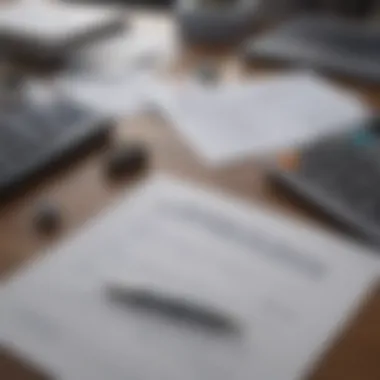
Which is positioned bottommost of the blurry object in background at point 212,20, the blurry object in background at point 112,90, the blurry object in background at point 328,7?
the blurry object in background at point 112,90

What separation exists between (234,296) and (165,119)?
15.4 inches

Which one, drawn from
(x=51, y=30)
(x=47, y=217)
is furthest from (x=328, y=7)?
(x=47, y=217)

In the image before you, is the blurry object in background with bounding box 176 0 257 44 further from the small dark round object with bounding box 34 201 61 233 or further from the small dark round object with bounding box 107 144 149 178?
the small dark round object with bounding box 34 201 61 233

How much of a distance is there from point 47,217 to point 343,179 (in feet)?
1.06

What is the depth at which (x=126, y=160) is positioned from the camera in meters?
0.85

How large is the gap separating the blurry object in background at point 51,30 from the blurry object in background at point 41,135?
0.21m

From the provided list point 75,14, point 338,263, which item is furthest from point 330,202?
point 75,14

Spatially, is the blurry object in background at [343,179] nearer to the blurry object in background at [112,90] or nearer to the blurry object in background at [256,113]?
the blurry object in background at [256,113]

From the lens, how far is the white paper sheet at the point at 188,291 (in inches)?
22.6

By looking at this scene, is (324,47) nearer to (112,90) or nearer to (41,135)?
(112,90)

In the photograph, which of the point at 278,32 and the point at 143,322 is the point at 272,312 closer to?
the point at 143,322

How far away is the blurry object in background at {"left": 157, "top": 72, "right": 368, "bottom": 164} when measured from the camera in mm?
912

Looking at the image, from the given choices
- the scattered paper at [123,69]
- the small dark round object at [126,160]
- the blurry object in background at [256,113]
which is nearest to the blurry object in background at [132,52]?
the scattered paper at [123,69]

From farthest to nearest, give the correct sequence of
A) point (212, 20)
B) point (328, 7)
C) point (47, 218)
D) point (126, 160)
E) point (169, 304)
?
point (328, 7), point (212, 20), point (126, 160), point (47, 218), point (169, 304)
